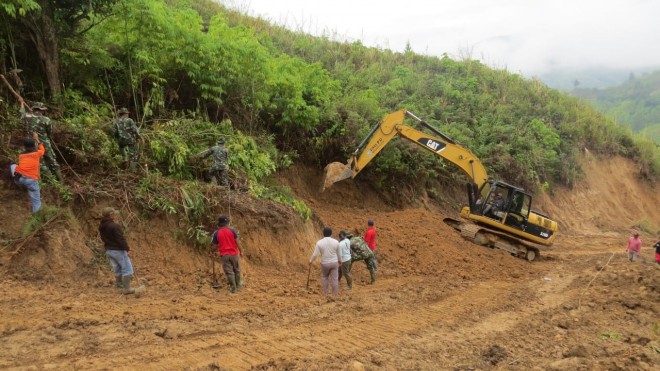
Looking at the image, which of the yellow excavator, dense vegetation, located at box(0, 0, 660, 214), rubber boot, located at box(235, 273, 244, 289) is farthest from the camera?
the yellow excavator

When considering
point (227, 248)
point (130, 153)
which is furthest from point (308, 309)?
point (130, 153)

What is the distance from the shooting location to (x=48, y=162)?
9.20 meters

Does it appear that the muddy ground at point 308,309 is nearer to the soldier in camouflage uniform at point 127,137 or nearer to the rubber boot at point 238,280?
the rubber boot at point 238,280

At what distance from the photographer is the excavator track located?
15.7 m

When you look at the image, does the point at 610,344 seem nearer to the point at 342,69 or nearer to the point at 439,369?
the point at 439,369

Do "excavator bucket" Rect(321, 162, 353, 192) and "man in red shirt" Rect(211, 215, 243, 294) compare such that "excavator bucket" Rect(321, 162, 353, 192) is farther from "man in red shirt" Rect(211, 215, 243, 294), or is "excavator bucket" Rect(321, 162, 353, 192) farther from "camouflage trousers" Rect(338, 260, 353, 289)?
"man in red shirt" Rect(211, 215, 243, 294)

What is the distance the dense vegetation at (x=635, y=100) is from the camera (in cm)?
7888

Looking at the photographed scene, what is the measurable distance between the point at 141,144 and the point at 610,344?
9504 millimetres

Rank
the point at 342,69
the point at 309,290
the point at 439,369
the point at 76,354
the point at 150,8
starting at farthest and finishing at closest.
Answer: the point at 342,69
the point at 150,8
the point at 309,290
the point at 439,369
the point at 76,354

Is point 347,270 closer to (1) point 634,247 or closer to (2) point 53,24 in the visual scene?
(2) point 53,24

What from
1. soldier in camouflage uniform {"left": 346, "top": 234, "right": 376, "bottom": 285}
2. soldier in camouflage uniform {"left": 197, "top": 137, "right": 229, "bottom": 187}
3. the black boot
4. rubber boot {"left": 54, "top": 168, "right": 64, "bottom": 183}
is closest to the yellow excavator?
soldier in camouflage uniform {"left": 346, "top": 234, "right": 376, "bottom": 285}

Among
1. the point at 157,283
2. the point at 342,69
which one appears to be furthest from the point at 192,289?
the point at 342,69

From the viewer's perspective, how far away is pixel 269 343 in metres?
6.83

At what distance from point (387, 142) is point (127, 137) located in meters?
7.74
